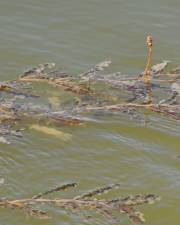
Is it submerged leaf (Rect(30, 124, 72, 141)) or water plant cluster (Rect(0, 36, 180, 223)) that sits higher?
water plant cluster (Rect(0, 36, 180, 223))

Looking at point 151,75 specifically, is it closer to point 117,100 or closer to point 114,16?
point 117,100

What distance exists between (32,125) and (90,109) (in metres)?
A: 0.40

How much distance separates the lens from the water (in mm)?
3918

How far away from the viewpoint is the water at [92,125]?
3.92m

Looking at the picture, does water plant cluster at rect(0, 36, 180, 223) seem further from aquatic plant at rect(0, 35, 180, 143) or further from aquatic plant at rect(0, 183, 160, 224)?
aquatic plant at rect(0, 183, 160, 224)

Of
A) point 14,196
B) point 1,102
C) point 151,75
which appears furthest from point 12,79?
point 14,196

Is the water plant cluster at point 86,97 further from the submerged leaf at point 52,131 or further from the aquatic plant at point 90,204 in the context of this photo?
the aquatic plant at point 90,204

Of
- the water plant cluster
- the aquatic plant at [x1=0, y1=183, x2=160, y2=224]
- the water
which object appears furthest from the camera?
the water plant cluster

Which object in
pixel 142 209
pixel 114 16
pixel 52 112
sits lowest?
pixel 142 209

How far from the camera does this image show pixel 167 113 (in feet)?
14.1

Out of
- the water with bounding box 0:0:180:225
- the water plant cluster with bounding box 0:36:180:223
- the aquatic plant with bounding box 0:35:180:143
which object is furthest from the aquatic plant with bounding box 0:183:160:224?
the aquatic plant with bounding box 0:35:180:143

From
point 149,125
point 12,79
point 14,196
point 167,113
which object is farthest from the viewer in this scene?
point 12,79

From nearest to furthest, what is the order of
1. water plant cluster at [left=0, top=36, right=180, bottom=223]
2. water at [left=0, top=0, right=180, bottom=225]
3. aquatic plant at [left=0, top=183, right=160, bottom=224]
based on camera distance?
aquatic plant at [left=0, top=183, right=160, bottom=224]
water at [left=0, top=0, right=180, bottom=225]
water plant cluster at [left=0, top=36, right=180, bottom=223]

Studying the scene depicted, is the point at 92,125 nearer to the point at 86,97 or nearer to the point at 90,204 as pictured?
the point at 86,97
